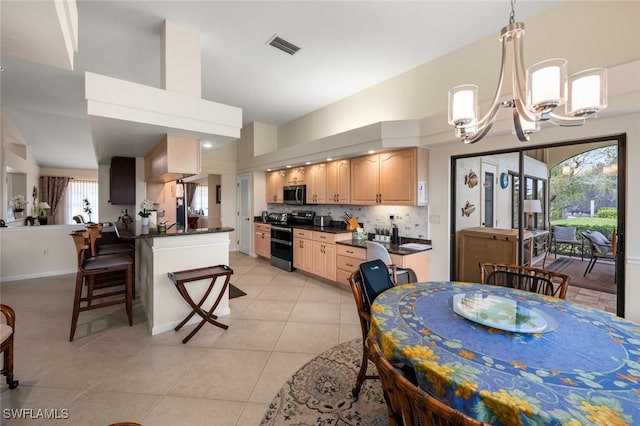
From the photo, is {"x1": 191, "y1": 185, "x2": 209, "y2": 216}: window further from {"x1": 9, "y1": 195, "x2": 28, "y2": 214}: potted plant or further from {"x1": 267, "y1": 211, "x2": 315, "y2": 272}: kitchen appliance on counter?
{"x1": 267, "y1": 211, "x2": 315, "y2": 272}: kitchen appliance on counter

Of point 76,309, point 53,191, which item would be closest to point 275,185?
point 76,309

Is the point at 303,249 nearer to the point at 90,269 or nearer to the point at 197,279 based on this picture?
the point at 197,279

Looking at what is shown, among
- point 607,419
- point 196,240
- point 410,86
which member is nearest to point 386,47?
point 410,86

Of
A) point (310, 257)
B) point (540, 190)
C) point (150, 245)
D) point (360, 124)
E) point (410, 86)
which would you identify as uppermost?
point (410, 86)

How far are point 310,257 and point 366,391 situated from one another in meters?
2.98

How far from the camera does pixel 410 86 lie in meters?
3.88

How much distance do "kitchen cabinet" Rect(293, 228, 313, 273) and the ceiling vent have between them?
288cm

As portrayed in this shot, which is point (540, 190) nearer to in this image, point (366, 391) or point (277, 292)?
point (366, 391)

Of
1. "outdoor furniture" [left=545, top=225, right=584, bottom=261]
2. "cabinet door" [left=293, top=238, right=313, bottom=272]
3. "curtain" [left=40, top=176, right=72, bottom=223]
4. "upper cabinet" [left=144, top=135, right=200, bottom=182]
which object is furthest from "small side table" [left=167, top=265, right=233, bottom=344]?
"curtain" [left=40, top=176, right=72, bottom=223]

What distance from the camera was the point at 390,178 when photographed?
12.9 feet

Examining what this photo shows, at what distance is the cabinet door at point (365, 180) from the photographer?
163 inches

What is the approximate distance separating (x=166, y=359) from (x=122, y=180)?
4.25 m

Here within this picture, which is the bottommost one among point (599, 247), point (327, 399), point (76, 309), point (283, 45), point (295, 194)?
point (327, 399)

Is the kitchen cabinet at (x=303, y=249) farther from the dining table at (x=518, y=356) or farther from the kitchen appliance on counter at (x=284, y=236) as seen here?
the dining table at (x=518, y=356)
